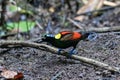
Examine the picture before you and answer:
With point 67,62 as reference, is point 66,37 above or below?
above

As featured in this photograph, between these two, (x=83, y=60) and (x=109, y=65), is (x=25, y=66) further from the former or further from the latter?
(x=109, y=65)

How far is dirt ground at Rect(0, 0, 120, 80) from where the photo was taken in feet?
11.6

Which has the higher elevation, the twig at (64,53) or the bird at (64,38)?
the bird at (64,38)

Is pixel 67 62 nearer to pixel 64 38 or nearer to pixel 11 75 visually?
pixel 64 38

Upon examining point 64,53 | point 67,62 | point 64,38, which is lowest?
point 67,62

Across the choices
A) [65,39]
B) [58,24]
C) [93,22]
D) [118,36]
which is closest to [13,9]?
[58,24]

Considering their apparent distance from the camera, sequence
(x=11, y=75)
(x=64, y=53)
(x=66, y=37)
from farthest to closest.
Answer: (x=64, y=53), (x=66, y=37), (x=11, y=75)

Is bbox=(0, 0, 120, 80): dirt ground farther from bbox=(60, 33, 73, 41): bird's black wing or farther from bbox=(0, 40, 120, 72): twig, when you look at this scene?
bbox=(60, 33, 73, 41): bird's black wing

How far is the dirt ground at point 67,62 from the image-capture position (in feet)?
11.6

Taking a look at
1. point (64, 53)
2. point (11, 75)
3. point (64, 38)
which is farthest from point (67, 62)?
point (11, 75)

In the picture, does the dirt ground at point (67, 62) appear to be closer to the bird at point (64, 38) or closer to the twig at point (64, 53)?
the twig at point (64, 53)

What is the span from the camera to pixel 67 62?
13.0ft

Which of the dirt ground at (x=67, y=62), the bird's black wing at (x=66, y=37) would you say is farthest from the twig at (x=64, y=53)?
the bird's black wing at (x=66, y=37)

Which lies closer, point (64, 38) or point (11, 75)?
point (11, 75)
